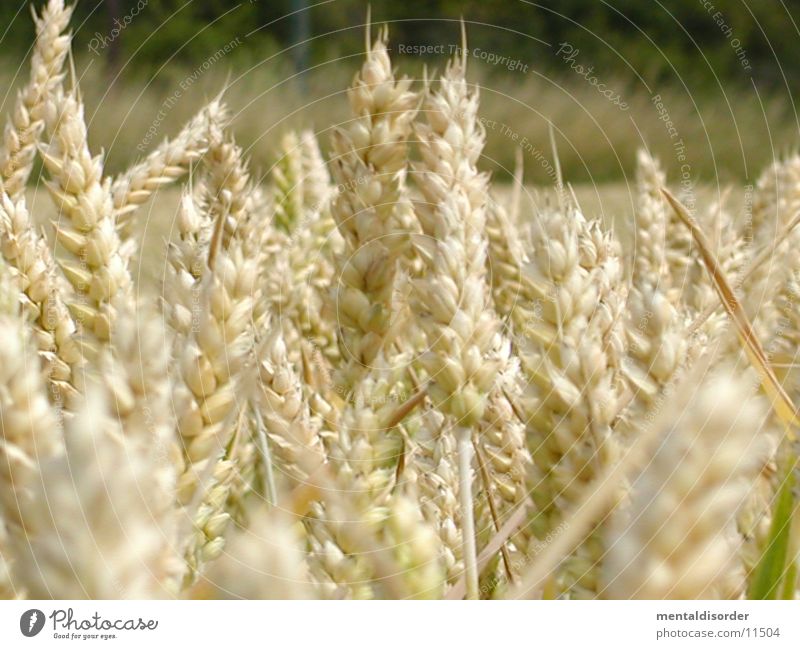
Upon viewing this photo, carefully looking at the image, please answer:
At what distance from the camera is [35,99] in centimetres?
57

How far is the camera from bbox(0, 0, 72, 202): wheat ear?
55cm

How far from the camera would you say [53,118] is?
19.1 inches

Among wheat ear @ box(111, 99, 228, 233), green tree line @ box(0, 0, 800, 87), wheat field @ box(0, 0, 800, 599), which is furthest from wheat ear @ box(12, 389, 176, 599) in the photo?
green tree line @ box(0, 0, 800, 87)

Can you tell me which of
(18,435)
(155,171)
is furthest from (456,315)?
(155,171)

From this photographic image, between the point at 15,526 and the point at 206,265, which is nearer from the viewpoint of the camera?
the point at 15,526

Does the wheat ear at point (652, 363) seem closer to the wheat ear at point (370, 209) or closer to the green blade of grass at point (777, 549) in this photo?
the green blade of grass at point (777, 549)

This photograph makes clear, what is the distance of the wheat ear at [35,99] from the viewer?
1.82 ft

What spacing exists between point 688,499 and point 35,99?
1.57ft

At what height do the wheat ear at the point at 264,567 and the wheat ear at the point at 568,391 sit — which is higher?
the wheat ear at the point at 568,391

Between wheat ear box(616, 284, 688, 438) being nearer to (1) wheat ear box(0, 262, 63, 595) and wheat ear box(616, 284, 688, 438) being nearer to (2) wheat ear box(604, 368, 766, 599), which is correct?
(2) wheat ear box(604, 368, 766, 599)

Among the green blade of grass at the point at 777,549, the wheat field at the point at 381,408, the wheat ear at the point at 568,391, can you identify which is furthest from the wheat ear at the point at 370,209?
the green blade of grass at the point at 777,549
